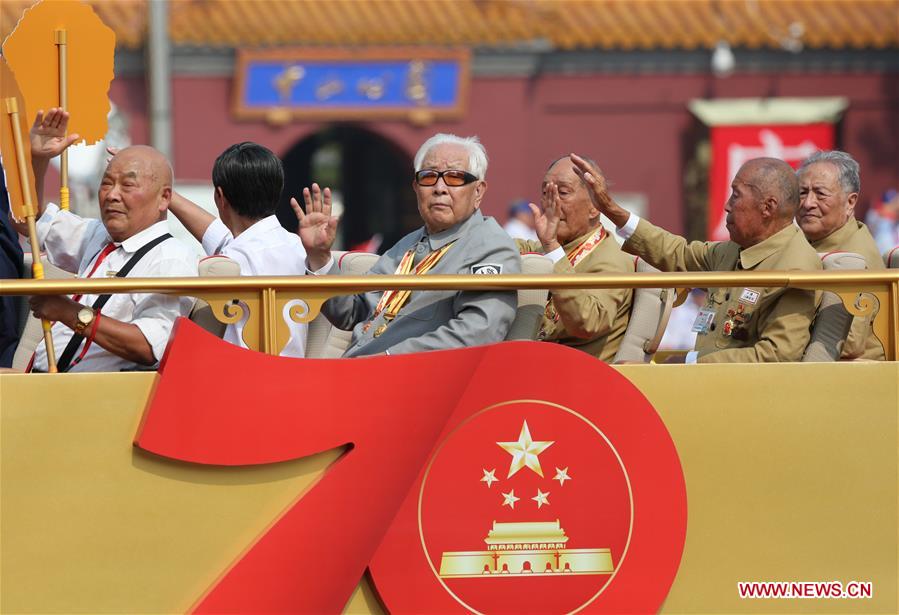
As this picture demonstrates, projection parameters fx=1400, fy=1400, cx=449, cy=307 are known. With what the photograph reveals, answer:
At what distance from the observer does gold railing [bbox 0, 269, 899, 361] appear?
12.9ft

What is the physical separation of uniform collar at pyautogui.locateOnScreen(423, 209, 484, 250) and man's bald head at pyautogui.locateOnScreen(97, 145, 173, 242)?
0.91 metres

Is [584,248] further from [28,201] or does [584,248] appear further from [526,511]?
[28,201]

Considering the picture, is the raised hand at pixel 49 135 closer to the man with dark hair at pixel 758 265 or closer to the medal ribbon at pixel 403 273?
the medal ribbon at pixel 403 273

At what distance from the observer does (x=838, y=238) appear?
507cm

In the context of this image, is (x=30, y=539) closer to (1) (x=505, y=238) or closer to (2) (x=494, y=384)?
(2) (x=494, y=384)

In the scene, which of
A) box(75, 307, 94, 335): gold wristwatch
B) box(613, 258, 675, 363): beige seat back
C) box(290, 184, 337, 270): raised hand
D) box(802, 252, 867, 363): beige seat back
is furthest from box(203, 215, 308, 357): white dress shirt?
box(802, 252, 867, 363): beige seat back

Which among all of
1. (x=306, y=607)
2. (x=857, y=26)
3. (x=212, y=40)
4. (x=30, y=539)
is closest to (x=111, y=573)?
(x=30, y=539)

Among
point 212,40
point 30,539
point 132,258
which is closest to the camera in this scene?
point 30,539

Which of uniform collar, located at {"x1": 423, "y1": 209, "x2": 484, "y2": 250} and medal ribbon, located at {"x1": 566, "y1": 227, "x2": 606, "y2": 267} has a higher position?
uniform collar, located at {"x1": 423, "y1": 209, "x2": 484, "y2": 250}

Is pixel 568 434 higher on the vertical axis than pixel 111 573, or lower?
higher

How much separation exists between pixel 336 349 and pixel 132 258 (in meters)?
0.72

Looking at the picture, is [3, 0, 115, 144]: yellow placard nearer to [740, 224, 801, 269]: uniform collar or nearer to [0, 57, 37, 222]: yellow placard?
[0, 57, 37, 222]: yellow placard

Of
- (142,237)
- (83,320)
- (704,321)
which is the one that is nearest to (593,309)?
(704,321)

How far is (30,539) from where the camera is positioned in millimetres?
→ 3930
